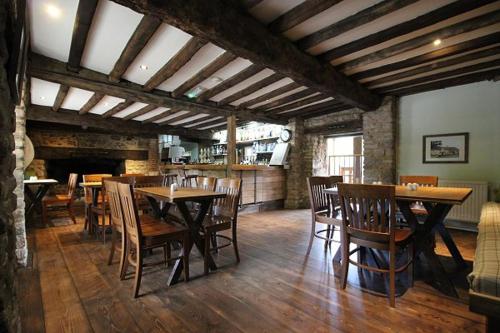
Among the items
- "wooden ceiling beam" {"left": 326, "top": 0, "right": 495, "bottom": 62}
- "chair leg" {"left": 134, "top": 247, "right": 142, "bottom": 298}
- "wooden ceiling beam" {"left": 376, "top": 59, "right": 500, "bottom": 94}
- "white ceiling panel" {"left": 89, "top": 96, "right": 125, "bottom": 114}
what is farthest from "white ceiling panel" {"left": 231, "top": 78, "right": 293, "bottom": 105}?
"chair leg" {"left": 134, "top": 247, "right": 142, "bottom": 298}

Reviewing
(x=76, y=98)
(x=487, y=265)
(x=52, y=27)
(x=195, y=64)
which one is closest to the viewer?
(x=487, y=265)

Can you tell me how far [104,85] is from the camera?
12.5ft

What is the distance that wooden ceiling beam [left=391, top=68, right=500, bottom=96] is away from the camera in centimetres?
377

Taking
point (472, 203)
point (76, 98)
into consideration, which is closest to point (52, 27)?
point (76, 98)

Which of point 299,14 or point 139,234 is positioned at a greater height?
point 299,14

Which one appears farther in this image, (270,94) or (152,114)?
(152,114)

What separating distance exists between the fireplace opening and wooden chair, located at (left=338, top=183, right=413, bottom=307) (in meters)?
7.86

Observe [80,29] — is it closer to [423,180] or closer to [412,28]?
[412,28]

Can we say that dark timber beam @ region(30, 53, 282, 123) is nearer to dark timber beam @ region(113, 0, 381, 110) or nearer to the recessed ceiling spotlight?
the recessed ceiling spotlight

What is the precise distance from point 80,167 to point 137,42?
20.8 ft

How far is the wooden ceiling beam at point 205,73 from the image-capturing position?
127 inches

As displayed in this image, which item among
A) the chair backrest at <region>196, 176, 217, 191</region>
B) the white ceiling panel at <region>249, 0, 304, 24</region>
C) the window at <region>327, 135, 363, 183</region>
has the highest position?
the white ceiling panel at <region>249, 0, 304, 24</region>

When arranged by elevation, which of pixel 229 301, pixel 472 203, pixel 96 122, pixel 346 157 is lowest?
pixel 229 301

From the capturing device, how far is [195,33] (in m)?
2.17
